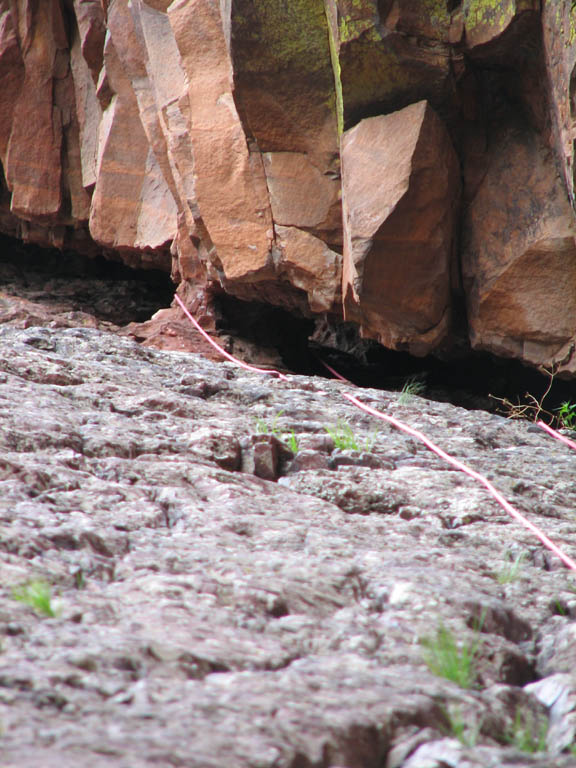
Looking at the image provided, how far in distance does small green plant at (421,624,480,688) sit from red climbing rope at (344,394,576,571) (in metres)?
0.71

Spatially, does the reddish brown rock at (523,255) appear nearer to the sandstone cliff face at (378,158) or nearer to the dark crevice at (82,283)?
the sandstone cliff face at (378,158)

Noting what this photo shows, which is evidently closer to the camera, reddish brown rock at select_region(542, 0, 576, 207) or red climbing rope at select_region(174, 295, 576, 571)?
red climbing rope at select_region(174, 295, 576, 571)

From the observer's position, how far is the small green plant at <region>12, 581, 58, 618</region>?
1.33 metres

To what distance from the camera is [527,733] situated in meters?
1.20

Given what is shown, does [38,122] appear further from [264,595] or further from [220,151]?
[264,595]

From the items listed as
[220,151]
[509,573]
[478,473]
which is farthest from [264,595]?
[220,151]

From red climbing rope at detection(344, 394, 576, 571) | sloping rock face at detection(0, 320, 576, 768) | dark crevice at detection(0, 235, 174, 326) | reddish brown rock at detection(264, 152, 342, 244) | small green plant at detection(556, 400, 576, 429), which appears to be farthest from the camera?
dark crevice at detection(0, 235, 174, 326)

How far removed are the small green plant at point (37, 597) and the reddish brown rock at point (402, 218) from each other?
14.0 feet

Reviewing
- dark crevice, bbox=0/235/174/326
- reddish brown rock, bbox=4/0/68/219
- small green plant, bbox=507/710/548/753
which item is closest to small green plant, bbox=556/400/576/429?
small green plant, bbox=507/710/548/753

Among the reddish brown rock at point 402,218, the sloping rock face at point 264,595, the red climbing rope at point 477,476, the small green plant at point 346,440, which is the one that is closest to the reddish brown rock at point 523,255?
the reddish brown rock at point 402,218

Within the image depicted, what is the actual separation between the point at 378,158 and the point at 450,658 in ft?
14.4

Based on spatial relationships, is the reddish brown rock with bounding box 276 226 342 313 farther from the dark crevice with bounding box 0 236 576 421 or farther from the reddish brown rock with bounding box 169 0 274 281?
the dark crevice with bounding box 0 236 576 421

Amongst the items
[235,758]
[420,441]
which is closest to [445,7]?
[420,441]

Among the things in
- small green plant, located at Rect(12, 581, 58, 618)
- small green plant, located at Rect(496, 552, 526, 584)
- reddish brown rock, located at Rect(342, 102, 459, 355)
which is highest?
reddish brown rock, located at Rect(342, 102, 459, 355)
